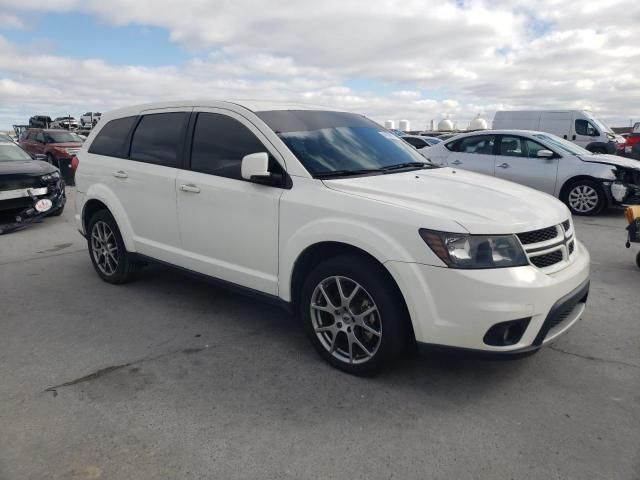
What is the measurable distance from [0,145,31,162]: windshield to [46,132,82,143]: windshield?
9852 millimetres

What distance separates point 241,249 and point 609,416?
2.59 m

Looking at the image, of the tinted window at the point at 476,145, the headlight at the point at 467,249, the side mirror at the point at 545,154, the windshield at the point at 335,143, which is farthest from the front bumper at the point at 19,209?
the side mirror at the point at 545,154

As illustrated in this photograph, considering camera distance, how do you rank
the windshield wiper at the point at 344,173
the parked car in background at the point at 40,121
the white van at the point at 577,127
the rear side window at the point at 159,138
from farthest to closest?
1. the parked car in background at the point at 40,121
2. the white van at the point at 577,127
3. the rear side window at the point at 159,138
4. the windshield wiper at the point at 344,173

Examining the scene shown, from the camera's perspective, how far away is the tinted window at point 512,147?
9.70 metres

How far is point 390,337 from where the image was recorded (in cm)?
301

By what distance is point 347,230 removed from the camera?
3.09 metres

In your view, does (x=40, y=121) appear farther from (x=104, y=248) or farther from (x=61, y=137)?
(x=104, y=248)

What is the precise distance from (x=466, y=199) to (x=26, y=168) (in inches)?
307

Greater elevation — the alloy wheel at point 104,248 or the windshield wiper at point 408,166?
the windshield wiper at point 408,166

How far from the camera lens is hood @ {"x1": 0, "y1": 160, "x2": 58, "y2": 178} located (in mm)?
8009

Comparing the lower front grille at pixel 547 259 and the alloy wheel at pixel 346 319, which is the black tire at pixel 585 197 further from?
the alloy wheel at pixel 346 319

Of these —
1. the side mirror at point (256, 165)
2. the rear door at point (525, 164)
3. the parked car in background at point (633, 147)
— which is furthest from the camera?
the parked car in background at point (633, 147)

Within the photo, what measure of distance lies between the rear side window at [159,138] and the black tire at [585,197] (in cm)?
751

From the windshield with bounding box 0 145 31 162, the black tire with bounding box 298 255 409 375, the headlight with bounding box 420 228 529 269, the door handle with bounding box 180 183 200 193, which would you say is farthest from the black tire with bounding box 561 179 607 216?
the windshield with bounding box 0 145 31 162
